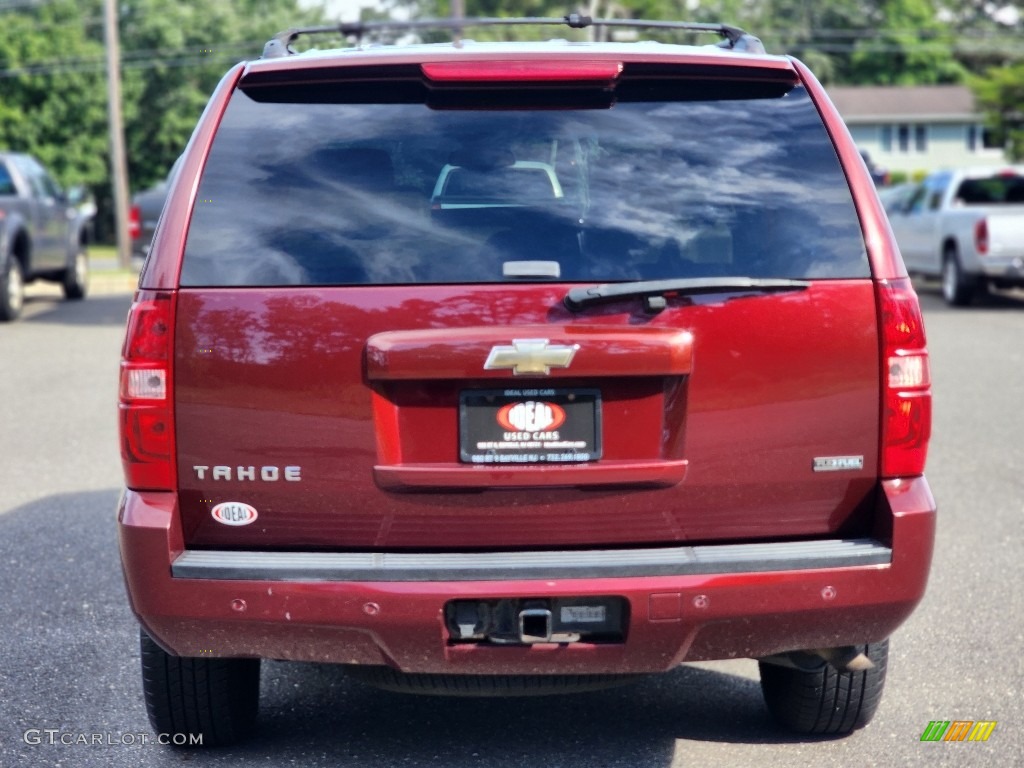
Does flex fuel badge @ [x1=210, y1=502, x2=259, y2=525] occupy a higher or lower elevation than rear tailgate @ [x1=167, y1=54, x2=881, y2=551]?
lower

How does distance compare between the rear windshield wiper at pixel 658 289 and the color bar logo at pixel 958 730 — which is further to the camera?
the color bar logo at pixel 958 730

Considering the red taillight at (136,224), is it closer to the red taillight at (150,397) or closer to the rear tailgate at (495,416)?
the red taillight at (150,397)

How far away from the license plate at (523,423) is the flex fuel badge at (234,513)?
1.79 feet

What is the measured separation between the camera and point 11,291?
18531mm

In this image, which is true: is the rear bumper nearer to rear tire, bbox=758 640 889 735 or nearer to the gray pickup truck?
rear tire, bbox=758 640 889 735

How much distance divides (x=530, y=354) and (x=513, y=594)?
58 centimetres

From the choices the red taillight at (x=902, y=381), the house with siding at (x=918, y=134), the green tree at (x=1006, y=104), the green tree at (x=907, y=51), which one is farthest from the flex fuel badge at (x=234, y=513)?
the green tree at (x=907, y=51)

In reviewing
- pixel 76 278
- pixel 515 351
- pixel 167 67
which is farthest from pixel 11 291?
pixel 167 67

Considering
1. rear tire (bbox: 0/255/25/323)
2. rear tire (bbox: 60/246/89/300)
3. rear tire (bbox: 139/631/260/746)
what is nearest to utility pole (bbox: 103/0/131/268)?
rear tire (bbox: 60/246/89/300)

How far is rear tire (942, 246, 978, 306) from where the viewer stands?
20.5 meters

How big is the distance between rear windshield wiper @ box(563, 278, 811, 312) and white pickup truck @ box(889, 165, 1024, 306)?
1706 cm

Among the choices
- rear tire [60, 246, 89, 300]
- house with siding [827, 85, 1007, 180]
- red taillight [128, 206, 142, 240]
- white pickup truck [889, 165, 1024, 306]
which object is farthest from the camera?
house with siding [827, 85, 1007, 180]

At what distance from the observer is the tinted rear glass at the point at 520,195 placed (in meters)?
3.72

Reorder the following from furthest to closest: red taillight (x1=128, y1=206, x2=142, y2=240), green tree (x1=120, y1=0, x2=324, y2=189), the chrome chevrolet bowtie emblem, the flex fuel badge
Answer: green tree (x1=120, y1=0, x2=324, y2=189) < red taillight (x1=128, y1=206, x2=142, y2=240) < the flex fuel badge < the chrome chevrolet bowtie emblem
